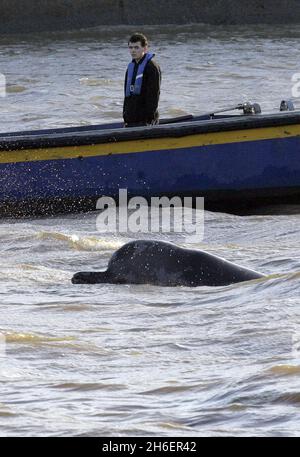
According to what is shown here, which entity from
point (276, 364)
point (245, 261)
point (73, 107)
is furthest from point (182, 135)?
point (73, 107)

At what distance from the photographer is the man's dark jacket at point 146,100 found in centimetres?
1447

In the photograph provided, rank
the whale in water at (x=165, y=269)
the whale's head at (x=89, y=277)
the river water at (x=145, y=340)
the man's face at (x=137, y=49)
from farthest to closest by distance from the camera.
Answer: the man's face at (x=137, y=49), the whale's head at (x=89, y=277), the whale in water at (x=165, y=269), the river water at (x=145, y=340)

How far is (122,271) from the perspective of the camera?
35.8 feet

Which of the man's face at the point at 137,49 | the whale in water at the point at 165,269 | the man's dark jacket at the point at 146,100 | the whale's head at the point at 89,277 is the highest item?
the man's face at the point at 137,49

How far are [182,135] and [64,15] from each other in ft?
74.0

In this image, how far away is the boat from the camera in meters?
14.1

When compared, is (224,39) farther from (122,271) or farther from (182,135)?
(122,271)

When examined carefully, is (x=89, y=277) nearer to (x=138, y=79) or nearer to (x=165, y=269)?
(x=165, y=269)

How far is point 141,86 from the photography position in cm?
1450

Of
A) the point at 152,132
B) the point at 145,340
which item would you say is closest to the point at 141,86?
the point at 152,132

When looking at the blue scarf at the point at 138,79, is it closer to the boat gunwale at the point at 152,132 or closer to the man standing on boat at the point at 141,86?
the man standing on boat at the point at 141,86

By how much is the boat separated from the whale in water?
3419mm

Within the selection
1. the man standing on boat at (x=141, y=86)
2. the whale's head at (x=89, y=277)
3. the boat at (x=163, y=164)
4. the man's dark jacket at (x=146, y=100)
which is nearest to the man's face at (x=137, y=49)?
the man standing on boat at (x=141, y=86)

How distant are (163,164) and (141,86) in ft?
2.97
